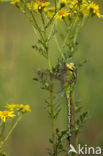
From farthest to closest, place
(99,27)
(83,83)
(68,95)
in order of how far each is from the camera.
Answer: (99,27) → (83,83) → (68,95)

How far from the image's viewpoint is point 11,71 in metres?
2.04

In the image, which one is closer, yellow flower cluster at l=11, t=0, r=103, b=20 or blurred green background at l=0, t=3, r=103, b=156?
yellow flower cluster at l=11, t=0, r=103, b=20

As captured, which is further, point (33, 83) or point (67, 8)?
point (33, 83)

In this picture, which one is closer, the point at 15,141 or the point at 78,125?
the point at 78,125

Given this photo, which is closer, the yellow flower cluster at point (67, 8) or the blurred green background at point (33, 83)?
the yellow flower cluster at point (67, 8)

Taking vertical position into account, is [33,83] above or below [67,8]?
above

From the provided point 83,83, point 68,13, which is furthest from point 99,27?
point 68,13

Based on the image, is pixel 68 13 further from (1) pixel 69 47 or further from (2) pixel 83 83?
(2) pixel 83 83

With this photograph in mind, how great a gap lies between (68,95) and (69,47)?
447 mm

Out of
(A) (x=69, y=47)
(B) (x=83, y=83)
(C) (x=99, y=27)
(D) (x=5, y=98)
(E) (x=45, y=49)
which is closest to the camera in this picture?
(E) (x=45, y=49)

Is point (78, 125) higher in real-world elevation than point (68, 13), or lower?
lower

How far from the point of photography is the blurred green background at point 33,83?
208 centimetres

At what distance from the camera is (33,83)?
2.72 m

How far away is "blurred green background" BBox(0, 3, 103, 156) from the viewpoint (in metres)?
2.08
